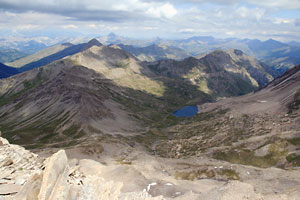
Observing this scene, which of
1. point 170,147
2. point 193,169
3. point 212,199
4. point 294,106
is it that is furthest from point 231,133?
point 212,199

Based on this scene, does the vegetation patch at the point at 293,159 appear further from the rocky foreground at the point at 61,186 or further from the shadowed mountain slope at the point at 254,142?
the rocky foreground at the point at 61,186

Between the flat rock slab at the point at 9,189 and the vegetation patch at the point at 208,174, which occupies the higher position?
the flat rock slab at the point at 9,189

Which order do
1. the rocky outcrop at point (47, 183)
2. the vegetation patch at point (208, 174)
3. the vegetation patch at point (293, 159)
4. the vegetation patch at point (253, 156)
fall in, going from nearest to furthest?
the rocky outcrop at point (47, 183) < the vegetation patch at point (208, 174) < the vegetation patch at point (293, 159) < the vegetation patch at point (253, 156)

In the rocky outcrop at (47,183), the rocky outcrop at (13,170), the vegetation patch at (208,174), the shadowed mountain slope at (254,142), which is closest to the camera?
the rocky outcrop at (47,183)

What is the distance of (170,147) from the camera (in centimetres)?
18138

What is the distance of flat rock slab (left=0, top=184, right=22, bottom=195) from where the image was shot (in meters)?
36.8

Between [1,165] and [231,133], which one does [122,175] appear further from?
[231,133]

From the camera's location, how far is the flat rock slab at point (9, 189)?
121ft

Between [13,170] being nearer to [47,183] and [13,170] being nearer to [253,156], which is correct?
[47,183]

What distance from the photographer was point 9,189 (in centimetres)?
3800

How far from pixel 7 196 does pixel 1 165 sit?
16.5 metres

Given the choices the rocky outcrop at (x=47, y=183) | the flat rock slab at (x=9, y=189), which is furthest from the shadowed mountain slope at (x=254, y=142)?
the flat rock slab at (x=9, y=189)

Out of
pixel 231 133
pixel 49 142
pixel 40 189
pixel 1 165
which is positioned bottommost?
pixel 49 142

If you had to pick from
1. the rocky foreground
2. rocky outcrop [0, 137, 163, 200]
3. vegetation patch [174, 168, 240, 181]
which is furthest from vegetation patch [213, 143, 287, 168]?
rocky outcrop [0, 137, 163, 200]
